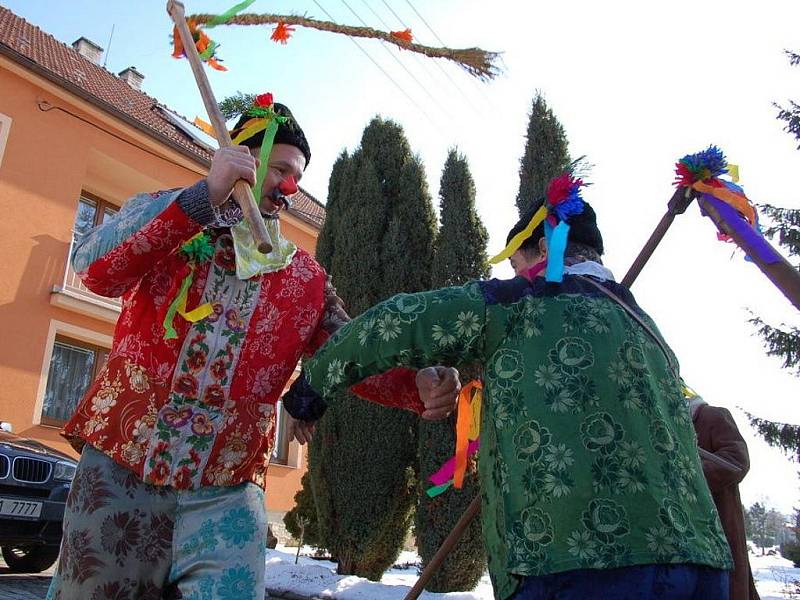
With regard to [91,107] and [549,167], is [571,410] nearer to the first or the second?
[549,167]

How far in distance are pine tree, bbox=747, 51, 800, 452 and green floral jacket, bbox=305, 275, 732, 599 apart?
1213 cm

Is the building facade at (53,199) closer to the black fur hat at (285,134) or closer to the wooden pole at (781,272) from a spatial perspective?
the black fur hat at (285,134)

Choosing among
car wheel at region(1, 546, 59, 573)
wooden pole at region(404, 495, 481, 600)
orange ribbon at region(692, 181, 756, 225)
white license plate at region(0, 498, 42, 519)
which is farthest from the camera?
car wheel at region(1, 546, 59, 573)

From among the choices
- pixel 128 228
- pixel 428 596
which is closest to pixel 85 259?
pixel 128 228

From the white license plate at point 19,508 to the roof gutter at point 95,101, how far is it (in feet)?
26.3

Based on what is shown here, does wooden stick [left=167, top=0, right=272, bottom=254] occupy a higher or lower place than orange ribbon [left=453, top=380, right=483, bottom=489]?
higher

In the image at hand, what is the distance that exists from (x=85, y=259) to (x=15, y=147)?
419 inches

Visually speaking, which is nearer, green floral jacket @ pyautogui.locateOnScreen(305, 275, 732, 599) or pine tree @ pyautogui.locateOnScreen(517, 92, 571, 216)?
green floral jacket @ pyautogui.locateOnScreen(305, 275, 732, 599)

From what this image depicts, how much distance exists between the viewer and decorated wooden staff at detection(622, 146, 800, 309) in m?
1.80

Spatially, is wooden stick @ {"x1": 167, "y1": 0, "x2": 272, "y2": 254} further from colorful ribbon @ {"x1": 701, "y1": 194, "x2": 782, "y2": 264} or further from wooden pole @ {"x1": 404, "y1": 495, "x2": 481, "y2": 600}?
wooden pole @ {"x1": 404, "y1": 495, "x2": 481, "y2": 600}

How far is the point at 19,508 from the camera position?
5.51m

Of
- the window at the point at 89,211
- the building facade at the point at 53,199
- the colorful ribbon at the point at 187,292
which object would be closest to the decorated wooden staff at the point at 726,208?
the colorful ribbon at the point at 187,292

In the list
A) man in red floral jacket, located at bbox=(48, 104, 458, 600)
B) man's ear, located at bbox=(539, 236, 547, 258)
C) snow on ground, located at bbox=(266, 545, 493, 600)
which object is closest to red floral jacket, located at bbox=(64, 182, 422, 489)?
man in red floral jacket, located at bbox=(48, 104, 458, 600)

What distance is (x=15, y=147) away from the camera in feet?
35.9
